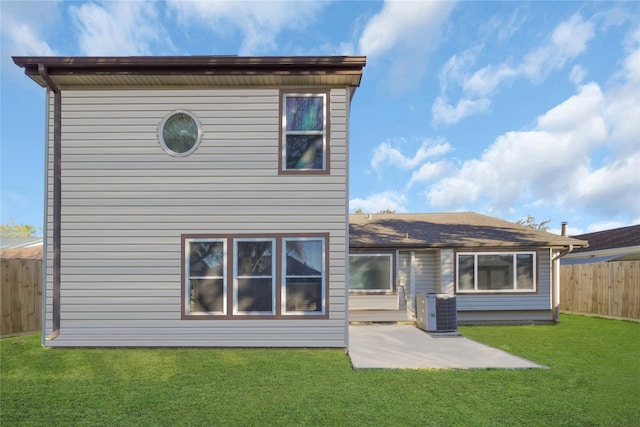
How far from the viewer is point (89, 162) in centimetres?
748

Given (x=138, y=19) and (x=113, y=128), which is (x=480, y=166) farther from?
(x=113, y=128)

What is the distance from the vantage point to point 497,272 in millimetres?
11492

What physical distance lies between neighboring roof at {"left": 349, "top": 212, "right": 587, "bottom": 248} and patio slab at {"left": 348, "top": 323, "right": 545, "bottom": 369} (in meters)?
2.83

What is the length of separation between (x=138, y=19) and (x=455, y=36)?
1180 centimetres

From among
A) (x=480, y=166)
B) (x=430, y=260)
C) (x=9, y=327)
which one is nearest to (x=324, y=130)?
(x=430, y=260)

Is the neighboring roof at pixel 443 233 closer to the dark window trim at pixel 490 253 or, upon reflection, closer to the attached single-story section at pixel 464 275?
the attached single-story section at pixel 464 275

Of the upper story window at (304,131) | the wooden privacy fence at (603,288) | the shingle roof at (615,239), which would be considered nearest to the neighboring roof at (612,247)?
the shingle roof at (615,239)

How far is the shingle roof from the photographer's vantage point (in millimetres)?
16080

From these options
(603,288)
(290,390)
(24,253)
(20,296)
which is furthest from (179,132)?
(24,253)

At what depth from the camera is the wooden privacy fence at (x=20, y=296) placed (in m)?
8.98

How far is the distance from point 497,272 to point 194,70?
9.64 metres

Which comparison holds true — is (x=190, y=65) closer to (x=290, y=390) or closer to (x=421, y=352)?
(x=290, y=390)

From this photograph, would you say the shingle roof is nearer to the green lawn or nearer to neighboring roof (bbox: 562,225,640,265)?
neighboring roof (bbox: 562,225,640,265)

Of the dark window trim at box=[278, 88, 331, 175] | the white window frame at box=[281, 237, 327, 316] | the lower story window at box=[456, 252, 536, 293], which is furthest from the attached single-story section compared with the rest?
the dark window trim at box=[278, 88, 331, 175]
